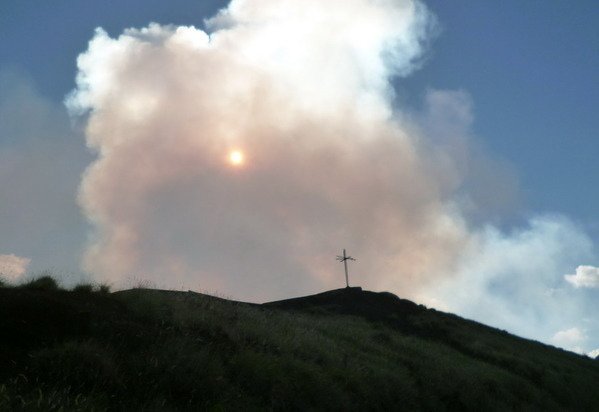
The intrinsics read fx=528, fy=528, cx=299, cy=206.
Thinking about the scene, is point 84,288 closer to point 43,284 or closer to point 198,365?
point 43,284

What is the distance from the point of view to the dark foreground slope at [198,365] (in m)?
8.04

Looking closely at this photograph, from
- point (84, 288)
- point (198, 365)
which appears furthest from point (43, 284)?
point (198, 365)

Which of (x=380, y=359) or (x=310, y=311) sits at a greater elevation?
(x=310, y=311)

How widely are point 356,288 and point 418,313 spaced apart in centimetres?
648

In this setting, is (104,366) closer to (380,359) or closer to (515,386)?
(380,359)

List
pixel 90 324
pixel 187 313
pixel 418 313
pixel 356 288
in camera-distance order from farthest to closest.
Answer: pixel 356 288 < pixel 418 313 < pixel 187 313 < pixel 90 324

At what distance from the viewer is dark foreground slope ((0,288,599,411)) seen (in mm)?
8039

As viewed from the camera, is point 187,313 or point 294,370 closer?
point 294,370

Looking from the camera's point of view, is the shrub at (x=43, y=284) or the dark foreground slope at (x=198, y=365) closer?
the dark foreground slope at (x=198, y=365)

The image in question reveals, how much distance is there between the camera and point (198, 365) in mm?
9703

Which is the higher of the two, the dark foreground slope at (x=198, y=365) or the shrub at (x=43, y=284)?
the shrub at (x=43, y=284)

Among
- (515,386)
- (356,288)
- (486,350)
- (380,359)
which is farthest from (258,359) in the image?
(356,288)

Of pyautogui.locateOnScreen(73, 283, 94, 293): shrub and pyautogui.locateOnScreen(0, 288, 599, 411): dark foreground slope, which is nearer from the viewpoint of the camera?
pyautogui.locateOnScreen(0, 288, 599, 411): dark foreground slope

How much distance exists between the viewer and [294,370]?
11734 millimetres
